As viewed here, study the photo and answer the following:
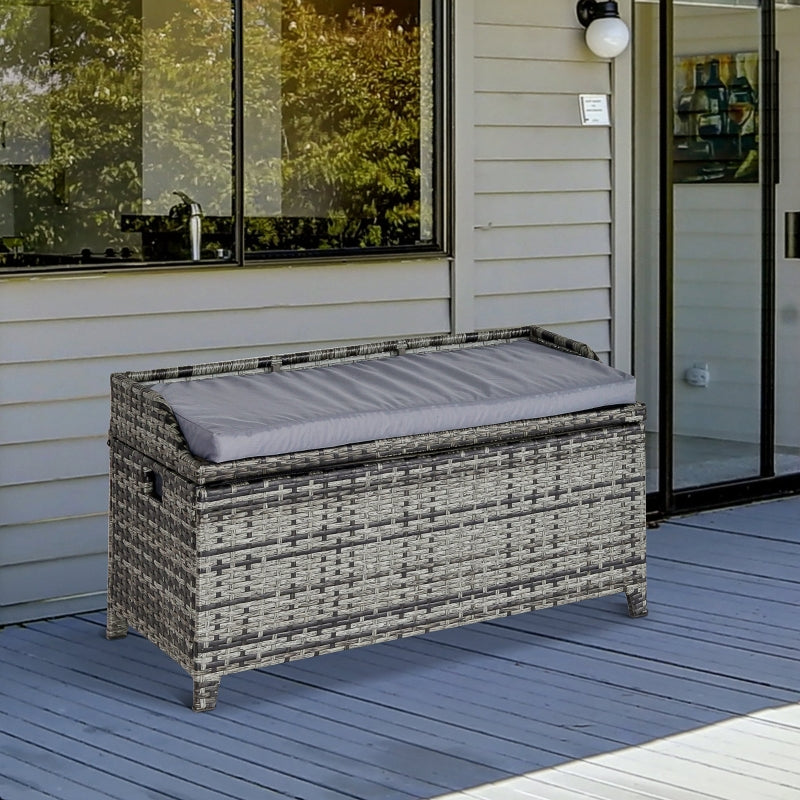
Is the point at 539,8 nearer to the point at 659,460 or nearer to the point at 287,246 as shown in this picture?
the point at 287,246

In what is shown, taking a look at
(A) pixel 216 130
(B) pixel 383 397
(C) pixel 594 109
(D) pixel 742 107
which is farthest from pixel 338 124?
(D) pixel 742 107

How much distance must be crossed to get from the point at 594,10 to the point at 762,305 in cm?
136

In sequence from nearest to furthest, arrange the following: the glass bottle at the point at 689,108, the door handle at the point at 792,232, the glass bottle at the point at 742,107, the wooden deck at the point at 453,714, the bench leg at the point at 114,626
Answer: the wooden deck at the point at 453,714 < the bench leg at the point at 114,626 < the glass bottle at the point at 689,108 < the glass bottle at the point at 742,107 < the door handle at the point at 792,232

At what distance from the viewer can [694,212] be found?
5480 mm

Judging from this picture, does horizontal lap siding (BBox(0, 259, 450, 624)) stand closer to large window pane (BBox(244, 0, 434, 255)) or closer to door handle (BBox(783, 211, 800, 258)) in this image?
large window pane (BBox(244, 0, 434, 255))

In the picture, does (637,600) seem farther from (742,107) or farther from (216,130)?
(742,107)

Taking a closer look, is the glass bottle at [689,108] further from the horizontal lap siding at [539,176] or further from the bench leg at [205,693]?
the bench leg at [205,693]

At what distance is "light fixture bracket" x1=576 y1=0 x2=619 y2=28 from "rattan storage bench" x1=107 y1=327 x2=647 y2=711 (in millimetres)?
1545

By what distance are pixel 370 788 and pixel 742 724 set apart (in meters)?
0.93

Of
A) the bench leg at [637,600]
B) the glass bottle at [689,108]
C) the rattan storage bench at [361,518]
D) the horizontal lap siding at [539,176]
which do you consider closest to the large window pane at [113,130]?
the rattan storage bench at [361,518]

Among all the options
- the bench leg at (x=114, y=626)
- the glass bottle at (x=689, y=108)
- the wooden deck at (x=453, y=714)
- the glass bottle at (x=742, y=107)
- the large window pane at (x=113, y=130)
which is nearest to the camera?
the wooden deck at (x=453, y=714)

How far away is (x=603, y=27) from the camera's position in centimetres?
513

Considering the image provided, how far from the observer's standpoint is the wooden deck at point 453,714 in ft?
10.00

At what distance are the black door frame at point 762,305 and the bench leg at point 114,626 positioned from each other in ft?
7.26
